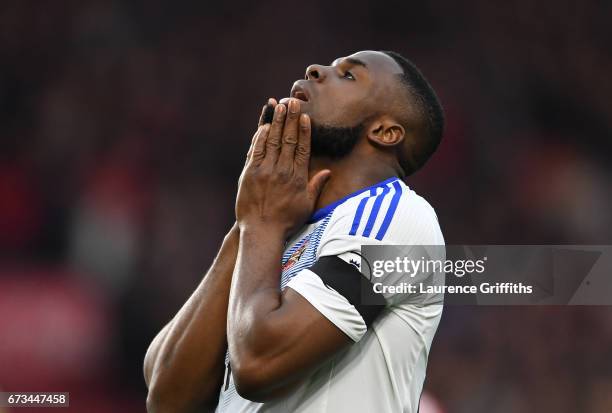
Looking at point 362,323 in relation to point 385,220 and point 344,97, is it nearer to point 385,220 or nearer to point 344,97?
point 385,220

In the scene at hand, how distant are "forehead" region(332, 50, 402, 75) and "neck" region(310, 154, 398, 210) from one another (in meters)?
0.31

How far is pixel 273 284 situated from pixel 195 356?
1.29ft

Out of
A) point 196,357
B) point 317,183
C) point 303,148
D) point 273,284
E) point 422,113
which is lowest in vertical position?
point 196,357

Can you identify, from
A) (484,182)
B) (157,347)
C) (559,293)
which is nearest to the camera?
(157,347)

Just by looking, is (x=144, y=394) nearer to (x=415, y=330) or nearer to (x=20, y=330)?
(x=20, y=330)

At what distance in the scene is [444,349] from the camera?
707 centimetres

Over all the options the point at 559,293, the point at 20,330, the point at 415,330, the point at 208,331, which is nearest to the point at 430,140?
the point at 415,330

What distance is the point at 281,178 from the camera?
271 centimetres

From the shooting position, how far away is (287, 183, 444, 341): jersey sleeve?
2396mm

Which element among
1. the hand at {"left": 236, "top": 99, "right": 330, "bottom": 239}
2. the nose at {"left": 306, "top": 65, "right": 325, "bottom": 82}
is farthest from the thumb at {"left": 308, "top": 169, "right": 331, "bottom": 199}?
the nose at {"left": 306, "top": 65, "right": 325, "bottom": 82}

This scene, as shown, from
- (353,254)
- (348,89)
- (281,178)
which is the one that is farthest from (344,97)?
(353,254)

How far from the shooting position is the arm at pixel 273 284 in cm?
235

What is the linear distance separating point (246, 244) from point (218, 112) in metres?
5.59

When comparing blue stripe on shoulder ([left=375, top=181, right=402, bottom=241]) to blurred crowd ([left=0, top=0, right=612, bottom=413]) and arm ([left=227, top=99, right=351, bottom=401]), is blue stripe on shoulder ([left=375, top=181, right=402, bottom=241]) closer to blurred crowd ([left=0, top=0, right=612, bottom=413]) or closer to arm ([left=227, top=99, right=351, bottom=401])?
arm ([left=227, top=99, right=351, bottom=401])
